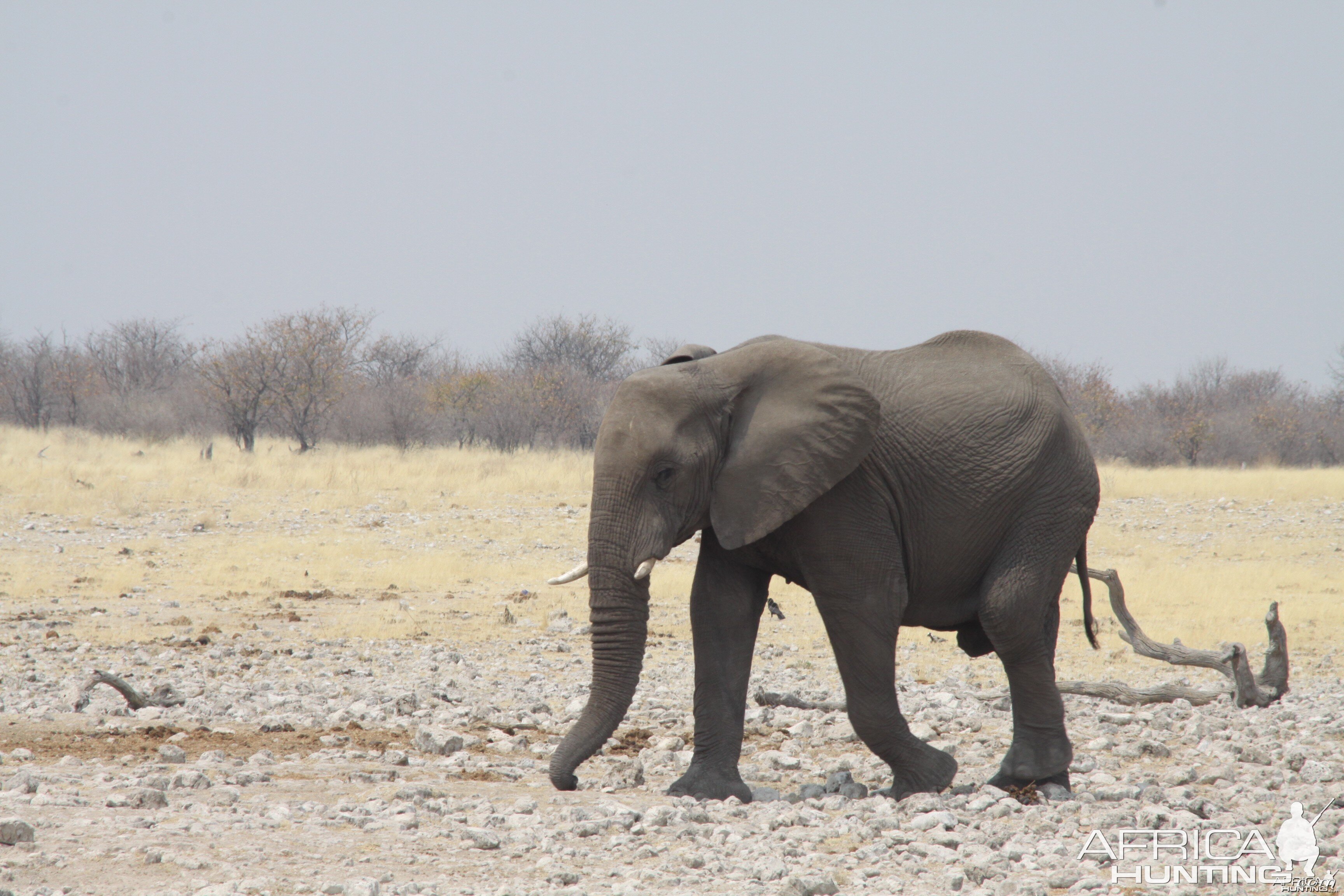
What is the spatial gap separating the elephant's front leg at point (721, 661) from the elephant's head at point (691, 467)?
41cm

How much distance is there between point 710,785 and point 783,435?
1.90m

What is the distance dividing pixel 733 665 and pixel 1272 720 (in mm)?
4204

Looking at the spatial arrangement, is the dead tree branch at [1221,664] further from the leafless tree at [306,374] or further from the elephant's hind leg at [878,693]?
the leafless tree at [306,374]

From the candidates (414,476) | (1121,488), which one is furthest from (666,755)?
(1121,488)

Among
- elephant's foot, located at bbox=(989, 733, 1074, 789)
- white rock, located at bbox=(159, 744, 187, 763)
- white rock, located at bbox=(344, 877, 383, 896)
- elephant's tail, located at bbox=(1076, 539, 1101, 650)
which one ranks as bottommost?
white rock, located at bbox=(159, 744, 187, 763)

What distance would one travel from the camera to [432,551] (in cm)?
2003

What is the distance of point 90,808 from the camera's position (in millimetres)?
5477

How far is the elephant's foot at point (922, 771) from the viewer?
6.50 m

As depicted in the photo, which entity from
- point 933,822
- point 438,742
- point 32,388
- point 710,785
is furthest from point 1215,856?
point 32,388

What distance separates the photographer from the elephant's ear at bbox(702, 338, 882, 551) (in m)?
6.06

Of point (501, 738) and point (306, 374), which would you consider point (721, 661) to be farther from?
point (306, 374)

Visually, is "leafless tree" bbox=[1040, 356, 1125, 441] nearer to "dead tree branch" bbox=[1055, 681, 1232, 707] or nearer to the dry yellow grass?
the dry yellow grass

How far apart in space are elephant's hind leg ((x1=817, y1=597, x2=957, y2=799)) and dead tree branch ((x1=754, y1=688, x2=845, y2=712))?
2.79 metres

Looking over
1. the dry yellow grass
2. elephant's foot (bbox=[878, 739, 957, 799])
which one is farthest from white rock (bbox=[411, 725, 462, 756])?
the dry yellow grass
